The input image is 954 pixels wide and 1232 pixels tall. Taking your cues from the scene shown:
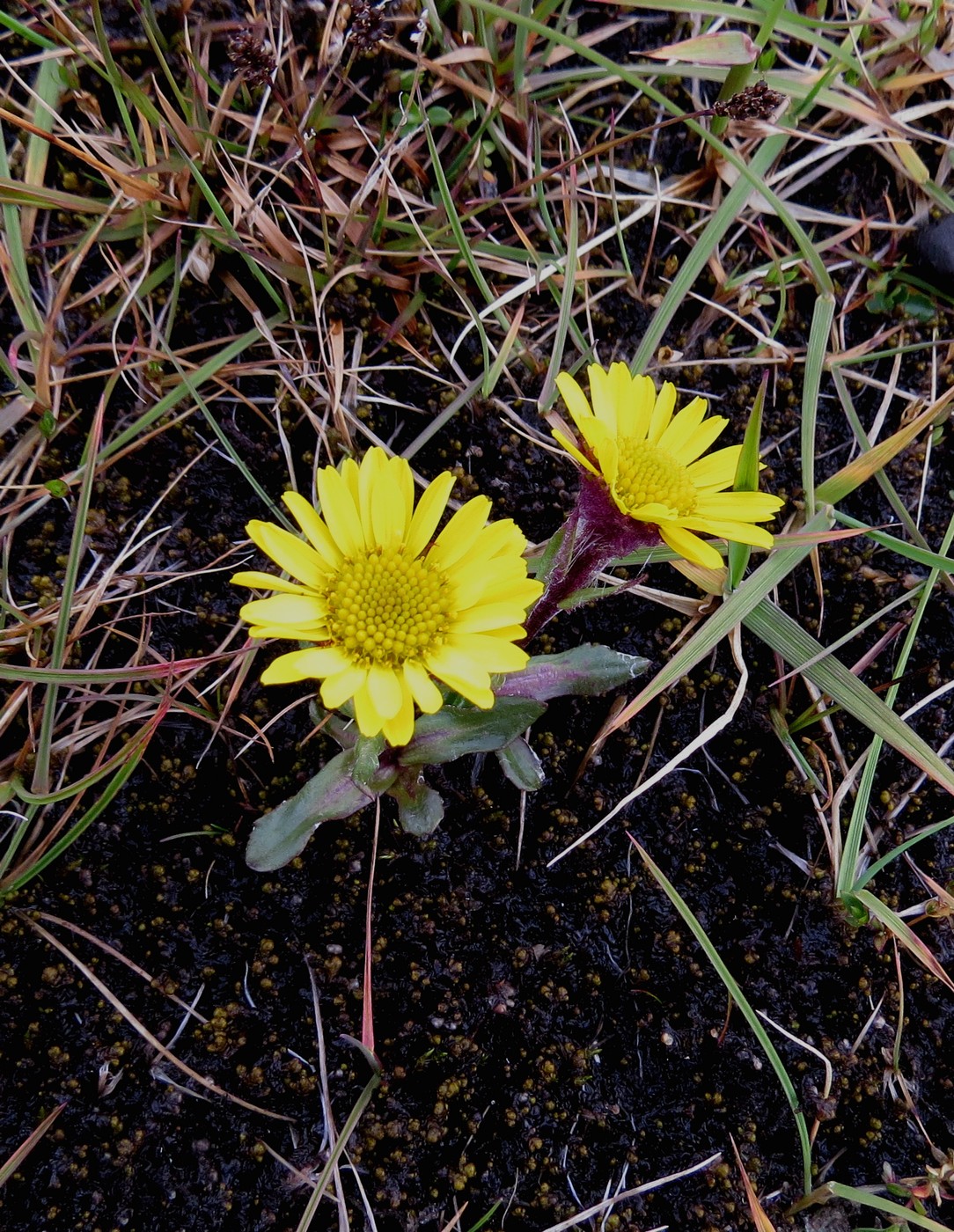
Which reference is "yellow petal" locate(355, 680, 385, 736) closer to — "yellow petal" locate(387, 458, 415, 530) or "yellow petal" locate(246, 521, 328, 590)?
"yellow petal" locate(246, 521, 328, 590)

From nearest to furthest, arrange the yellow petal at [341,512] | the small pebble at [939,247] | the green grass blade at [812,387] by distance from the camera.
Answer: the yellow petal at [341,512] → the green grass blade at [812,387] → the small pebble at [939,247]

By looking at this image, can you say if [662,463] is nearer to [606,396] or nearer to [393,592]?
[606,396]

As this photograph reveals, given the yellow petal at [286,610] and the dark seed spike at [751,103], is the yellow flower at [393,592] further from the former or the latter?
the dark seed spike at [751,103]

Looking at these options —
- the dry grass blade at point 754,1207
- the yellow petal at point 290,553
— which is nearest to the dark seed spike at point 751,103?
the yellow petal at point 290,553

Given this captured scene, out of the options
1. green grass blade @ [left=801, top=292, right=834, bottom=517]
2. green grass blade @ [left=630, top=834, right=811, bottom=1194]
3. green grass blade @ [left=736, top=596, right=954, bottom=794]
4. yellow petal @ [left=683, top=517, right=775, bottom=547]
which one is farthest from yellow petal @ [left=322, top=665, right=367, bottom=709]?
green grass blade @ [left=801, top=292, right=834, bottom=517]

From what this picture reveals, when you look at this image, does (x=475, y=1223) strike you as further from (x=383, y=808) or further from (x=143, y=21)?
(x=143, y=21)
